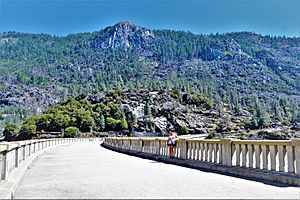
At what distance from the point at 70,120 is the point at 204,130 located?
55.1 metres

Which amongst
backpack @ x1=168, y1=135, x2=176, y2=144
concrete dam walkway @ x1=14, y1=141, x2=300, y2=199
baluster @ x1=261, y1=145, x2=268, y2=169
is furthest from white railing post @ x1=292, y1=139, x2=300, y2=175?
backpack @ x1=168, y1=135, x2=176, y2=144

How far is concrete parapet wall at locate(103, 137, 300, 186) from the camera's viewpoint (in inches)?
417

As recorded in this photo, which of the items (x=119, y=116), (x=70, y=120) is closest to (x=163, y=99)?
(x=119, y=116)

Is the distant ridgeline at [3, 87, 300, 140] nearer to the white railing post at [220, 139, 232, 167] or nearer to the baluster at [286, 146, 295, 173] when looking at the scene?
the white railing post at [220, 139, 232, 167]

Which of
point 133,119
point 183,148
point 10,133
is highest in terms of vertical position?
point 183,148

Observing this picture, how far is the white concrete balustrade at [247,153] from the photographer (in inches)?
418

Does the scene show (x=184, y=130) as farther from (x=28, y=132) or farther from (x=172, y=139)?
(x=172, y=139)

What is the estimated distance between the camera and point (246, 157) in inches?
514

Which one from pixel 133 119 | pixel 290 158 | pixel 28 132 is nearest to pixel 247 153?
pixel 290 158

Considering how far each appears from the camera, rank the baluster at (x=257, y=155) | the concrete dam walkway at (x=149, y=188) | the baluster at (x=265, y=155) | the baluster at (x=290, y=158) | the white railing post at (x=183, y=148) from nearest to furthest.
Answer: the concrete dam walkway at (x=149, y=188) → the baluster at (x=290, y=158) → the baluster at (x=265, y=155) → the baluster at (x=257, y=155) → the white railing post at (x=183, y=148)

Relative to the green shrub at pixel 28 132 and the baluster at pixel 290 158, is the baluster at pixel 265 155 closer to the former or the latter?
the baluster at pixel 290 158

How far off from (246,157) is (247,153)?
4.23ft

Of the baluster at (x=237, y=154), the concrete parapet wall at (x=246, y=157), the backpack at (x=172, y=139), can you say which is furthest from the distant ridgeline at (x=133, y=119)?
the baluster at (x=237, y=154)

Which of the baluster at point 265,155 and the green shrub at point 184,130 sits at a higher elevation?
the baluster at point 265,155
